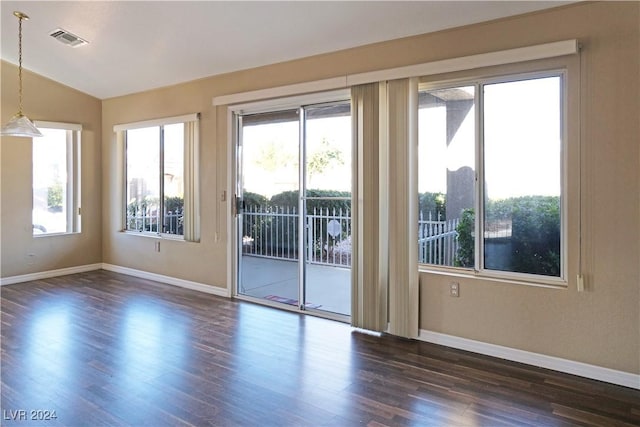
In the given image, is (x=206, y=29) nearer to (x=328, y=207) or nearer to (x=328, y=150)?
(x=328, y=150)

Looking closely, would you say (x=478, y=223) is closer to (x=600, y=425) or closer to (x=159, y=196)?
(x=600, y=425)

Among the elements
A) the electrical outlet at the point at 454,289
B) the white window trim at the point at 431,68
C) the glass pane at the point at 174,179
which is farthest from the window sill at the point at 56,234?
the electrical outlet at the point at 454,289

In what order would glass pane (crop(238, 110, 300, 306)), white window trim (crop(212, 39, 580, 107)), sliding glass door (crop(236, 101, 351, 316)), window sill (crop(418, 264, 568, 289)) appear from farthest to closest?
glass pane (crop(238, 110, 300, 306)) → sliding glass door (crop(236, 101, 351, 316)) → window sill (crop(418, 264, 568, 289)) → white window trim (crop(212, 39, 580, 107))

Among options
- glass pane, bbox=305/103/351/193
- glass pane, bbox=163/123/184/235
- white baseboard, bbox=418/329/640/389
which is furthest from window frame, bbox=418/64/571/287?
glass pane, bbox=163/123/184/235

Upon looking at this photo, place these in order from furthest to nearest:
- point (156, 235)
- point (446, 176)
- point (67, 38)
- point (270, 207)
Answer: point (156, 235), point (270, 207), point (67, 38), point (446, 176)

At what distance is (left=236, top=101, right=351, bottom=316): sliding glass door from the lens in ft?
14.4

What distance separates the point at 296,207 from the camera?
15.2 feet

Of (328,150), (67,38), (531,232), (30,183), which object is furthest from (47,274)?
(531,232)

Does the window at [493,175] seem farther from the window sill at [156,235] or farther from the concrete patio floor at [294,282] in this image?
the window sill at [156,235]

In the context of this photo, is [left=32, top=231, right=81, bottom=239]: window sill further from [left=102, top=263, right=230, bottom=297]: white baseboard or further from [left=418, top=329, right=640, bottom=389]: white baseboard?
[left=418, top=329, right=640, bottom=389]: white baseboard

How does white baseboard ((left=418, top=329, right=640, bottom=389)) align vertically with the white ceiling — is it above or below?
below

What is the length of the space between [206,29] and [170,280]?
3332 mm

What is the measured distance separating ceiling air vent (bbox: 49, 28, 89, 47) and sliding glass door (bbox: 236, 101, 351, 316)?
6.07 ft

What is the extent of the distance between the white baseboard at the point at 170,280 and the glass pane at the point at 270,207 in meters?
0.34
